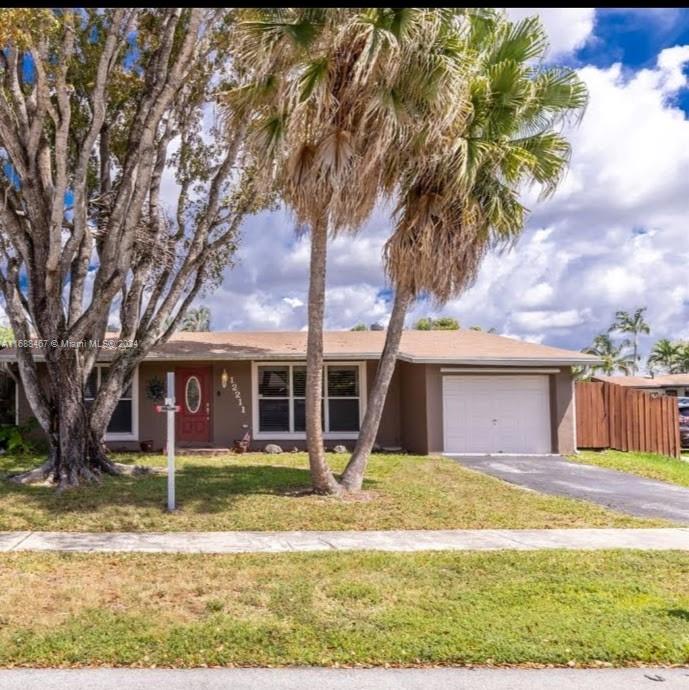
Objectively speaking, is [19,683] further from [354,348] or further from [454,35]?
[354,348]

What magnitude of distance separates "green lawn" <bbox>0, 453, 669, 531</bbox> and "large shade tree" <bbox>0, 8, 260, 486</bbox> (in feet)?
4.60

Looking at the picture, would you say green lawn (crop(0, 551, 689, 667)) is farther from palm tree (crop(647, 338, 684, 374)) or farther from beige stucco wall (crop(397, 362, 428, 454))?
palm tree (crop(647, 338, 684, 374))

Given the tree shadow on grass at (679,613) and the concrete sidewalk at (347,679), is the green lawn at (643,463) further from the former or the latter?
the concrete sidewalk at (347,679)

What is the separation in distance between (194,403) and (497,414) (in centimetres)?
813

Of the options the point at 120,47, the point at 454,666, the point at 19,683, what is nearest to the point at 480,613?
the point at 454,666

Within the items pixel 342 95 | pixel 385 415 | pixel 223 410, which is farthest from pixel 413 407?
pixel 342 95

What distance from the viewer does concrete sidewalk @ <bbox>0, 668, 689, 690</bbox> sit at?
4.39 metres

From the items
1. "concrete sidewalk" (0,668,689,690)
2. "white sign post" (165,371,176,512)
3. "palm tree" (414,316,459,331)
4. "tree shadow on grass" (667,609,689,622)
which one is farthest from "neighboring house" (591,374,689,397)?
"concrete sidewalk" (0,668,689,690)

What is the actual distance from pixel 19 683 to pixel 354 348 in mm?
15009

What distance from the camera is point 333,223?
420 inches

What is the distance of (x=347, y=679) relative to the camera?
4512 millimetres

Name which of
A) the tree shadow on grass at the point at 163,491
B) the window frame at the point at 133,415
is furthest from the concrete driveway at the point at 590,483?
the window frame at the point at 133,415

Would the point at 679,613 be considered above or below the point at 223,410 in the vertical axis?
below

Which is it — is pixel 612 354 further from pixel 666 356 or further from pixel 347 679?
pixel 347 679
